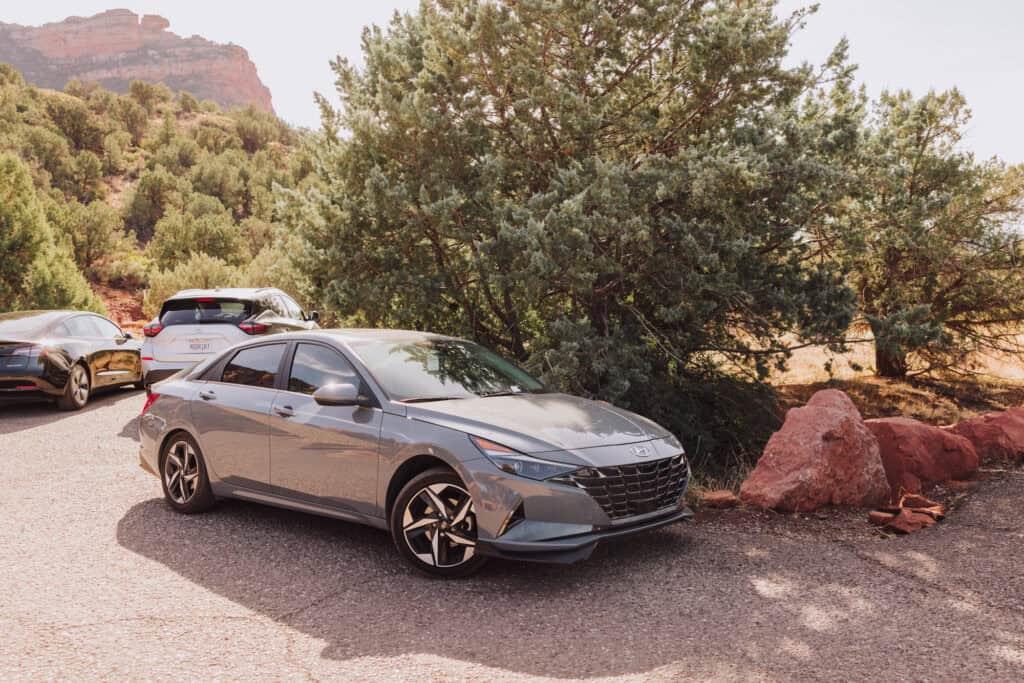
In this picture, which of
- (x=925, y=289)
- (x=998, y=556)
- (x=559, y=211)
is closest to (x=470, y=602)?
(x=998, y=556)

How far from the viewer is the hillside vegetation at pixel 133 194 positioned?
876 inches

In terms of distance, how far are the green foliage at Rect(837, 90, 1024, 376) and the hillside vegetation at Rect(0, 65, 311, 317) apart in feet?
25.0

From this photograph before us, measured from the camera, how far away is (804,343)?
34.0 ft

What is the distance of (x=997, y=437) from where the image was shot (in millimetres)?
8828

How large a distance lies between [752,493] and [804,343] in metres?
3.70

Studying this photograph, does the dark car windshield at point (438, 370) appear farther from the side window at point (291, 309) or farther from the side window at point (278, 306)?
the side window at point (291, 309)

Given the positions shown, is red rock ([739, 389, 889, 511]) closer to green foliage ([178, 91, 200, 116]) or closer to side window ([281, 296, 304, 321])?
side window ([281, 296, 304, 321])

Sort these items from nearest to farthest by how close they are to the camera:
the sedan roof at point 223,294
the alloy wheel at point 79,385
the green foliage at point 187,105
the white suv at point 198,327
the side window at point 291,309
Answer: the white suv at point 198,327, the sedan roof at point 223,294, the side window at point 291,309, the alloy wheel at point 79,385, the green foliage at point 187,105

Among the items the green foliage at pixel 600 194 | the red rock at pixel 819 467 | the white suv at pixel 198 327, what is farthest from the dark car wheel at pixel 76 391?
the red rock at pixel 819 467

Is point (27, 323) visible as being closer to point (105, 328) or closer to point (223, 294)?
point (105, 328)

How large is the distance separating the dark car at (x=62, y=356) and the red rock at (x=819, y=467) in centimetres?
1016

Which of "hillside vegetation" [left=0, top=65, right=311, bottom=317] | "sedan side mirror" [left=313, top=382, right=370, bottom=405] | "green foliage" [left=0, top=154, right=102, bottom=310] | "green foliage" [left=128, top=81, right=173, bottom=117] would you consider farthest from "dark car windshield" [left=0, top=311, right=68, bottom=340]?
"green foliage" [left=128, top=81, right=173, bottom=117]

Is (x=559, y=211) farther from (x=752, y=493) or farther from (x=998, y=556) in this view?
(x=998, y=556)

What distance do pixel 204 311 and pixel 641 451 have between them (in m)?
8.00
